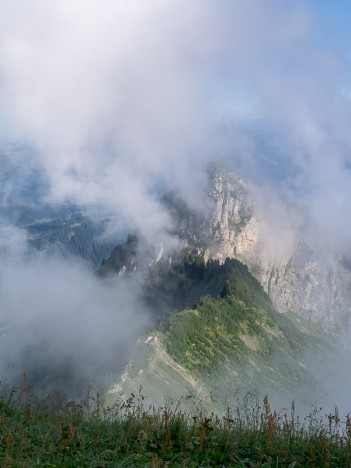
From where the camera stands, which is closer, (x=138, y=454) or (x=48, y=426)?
(x=138, y=454)

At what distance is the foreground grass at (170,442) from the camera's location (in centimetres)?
765

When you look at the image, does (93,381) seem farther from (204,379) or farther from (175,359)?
(204,379)

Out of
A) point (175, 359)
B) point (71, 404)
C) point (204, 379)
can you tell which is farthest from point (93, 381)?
point (71, 404)

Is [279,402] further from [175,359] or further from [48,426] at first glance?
[48,426]

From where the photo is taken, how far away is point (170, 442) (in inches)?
327

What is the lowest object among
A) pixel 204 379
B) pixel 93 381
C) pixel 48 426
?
pixel 48 426

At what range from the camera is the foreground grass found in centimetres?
765

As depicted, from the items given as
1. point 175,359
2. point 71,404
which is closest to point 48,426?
point 71,404

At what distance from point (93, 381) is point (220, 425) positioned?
138 meters

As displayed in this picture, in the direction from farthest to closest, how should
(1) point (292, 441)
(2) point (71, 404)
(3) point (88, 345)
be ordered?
(3) point (88, 345) < (2) point (71, 404) < (1) point (292, 441)

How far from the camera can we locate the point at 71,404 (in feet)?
34.4

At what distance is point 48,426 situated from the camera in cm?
939

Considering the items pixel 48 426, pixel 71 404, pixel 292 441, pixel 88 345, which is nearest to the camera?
pixel 292 441

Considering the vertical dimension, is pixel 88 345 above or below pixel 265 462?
above
